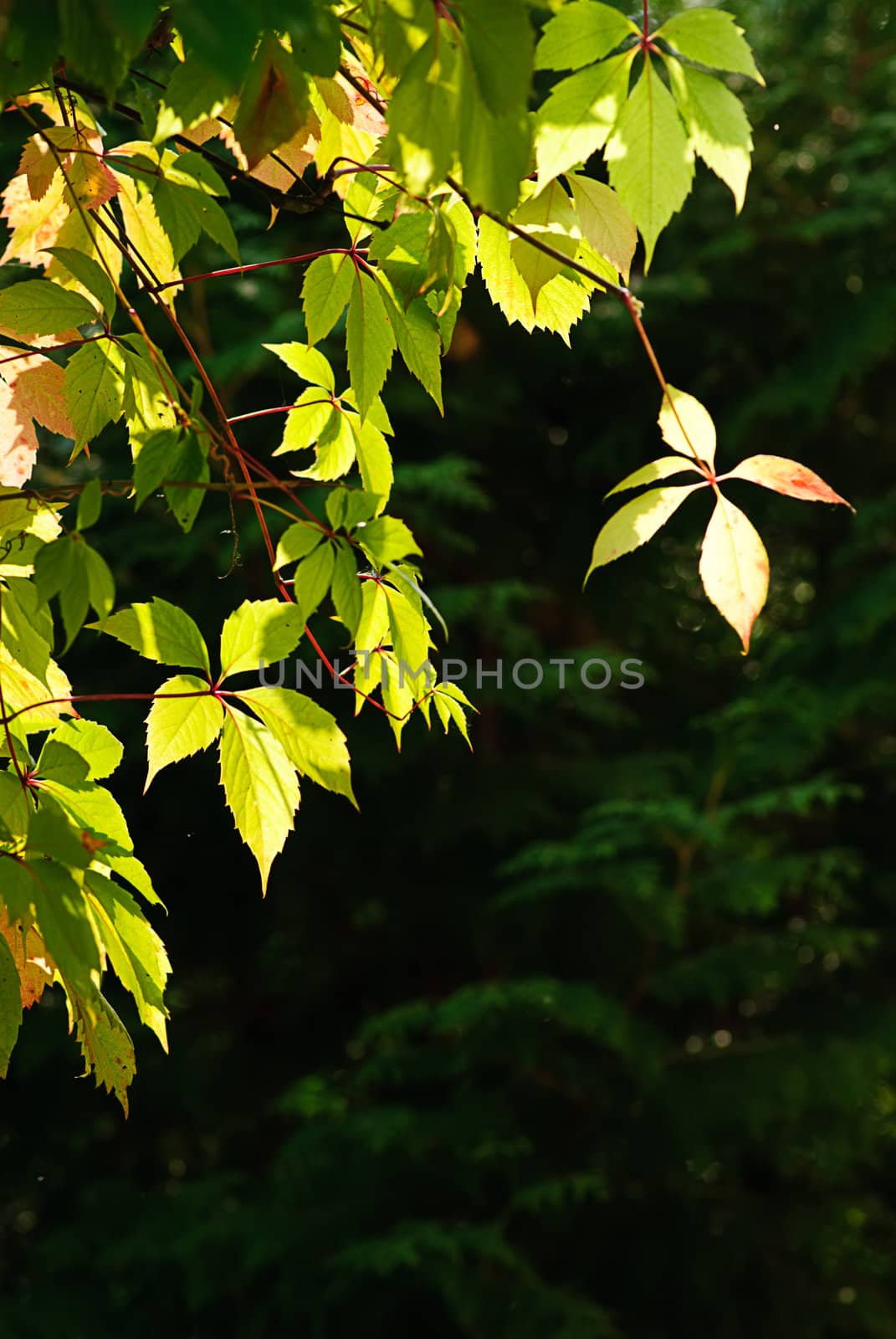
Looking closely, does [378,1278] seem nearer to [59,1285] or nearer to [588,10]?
[59,1285]

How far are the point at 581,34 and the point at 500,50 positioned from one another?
0.26ft

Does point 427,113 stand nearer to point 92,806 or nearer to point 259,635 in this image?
point 259,635

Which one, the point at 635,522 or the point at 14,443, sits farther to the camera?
the point at 14,443

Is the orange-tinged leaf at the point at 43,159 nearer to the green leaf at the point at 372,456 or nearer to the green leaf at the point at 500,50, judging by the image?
the green leaf at the point at 372,456

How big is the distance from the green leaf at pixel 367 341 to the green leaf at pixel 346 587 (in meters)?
0.10

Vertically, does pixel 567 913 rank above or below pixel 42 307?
below

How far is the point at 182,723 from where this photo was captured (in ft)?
2.00

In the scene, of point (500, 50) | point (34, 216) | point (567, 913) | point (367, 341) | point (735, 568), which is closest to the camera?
point (500, 50)

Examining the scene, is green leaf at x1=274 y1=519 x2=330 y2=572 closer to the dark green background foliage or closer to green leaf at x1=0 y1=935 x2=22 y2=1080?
green leaf at x1=0 y1=935 x2=22 y2=1080

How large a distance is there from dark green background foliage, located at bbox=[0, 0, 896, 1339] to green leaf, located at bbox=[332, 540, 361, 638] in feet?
7.46

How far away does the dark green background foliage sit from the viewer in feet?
9.72

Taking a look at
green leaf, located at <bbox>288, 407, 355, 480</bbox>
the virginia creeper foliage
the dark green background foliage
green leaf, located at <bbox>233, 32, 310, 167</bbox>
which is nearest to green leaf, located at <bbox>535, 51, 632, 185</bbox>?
the virginia creeper foliage

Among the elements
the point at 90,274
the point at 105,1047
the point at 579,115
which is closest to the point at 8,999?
the point at 105,1047

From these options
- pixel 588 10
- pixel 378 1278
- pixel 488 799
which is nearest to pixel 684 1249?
A: pixel 378 1278
